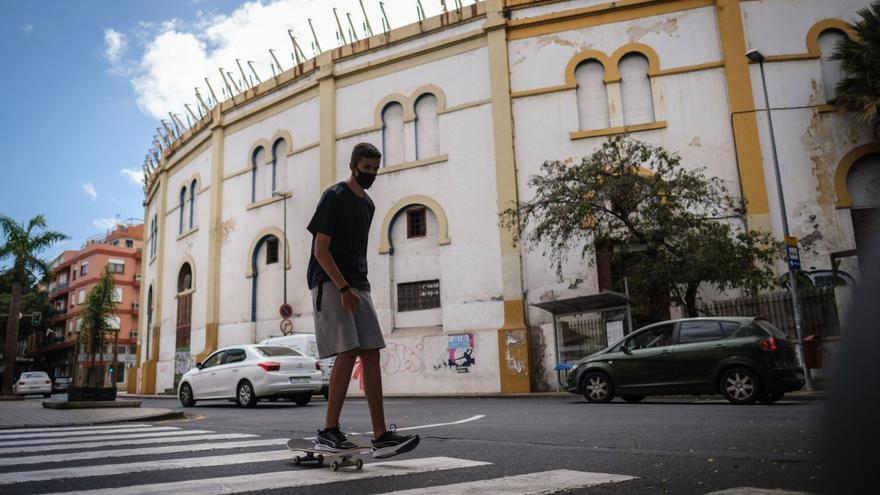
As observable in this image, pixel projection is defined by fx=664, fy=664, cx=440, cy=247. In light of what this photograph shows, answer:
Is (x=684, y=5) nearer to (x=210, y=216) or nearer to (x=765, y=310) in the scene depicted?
(x=765, y=310)

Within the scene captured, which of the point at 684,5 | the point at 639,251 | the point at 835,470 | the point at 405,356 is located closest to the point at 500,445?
the point at 835,470

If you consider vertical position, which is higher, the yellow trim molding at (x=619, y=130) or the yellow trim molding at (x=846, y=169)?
the yellow trim molding at (x=619, y=130)

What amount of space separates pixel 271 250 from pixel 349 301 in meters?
23.9

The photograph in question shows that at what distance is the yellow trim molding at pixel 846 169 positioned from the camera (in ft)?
62.4

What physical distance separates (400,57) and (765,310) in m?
15.0

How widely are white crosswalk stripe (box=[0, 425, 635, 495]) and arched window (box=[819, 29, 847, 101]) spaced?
65.7 feet

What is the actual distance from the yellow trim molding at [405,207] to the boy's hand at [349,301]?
707 inches

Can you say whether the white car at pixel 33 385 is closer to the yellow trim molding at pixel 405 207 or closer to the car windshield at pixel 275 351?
the yellow trim molding at pixel 405 207

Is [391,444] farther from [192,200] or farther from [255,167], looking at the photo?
[192,200]

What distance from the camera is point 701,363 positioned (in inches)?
437

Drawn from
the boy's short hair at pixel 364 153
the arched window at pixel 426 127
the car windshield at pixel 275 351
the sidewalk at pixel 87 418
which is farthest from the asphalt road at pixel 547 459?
the arched window at pixel 426 127

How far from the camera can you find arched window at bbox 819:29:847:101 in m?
19.9

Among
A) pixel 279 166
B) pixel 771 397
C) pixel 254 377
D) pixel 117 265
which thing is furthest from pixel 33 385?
pixel 771 397

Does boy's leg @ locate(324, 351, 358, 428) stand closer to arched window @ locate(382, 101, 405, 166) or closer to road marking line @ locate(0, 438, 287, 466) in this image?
road marking line @ locate(0, 438, 287, 466)
